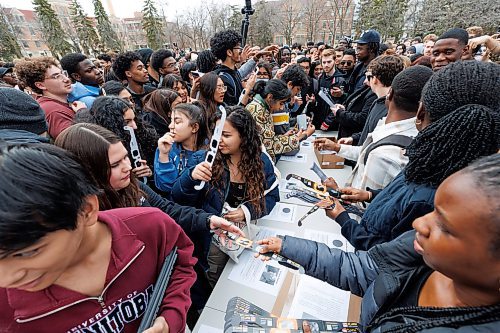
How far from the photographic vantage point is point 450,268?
24.2 inches

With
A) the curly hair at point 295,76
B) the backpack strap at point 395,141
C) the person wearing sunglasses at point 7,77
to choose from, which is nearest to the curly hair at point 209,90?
the curly hair at point 295,76

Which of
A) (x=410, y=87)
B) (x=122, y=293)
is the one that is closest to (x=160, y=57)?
(x=410, y=87)

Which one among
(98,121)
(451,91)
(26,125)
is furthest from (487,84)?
(26,125)

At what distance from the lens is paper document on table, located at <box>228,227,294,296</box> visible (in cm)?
135

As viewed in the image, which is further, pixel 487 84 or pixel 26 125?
pixel 26 125

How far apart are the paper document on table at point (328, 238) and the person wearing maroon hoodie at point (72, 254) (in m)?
0.89

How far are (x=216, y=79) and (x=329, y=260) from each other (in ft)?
7.12

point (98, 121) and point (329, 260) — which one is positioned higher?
point (98, 121)

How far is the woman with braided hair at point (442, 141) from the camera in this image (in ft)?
3.09

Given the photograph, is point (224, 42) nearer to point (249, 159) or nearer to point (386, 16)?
point (249, 159)

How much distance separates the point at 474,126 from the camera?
0.93m

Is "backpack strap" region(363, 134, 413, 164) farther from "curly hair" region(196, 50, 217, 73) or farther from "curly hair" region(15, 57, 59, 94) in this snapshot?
"curly hair" region(196, 50, 217, 73)

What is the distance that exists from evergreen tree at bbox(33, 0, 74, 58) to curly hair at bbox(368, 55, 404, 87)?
26939 millimetres

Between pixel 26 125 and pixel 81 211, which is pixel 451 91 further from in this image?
pixel 26 125
